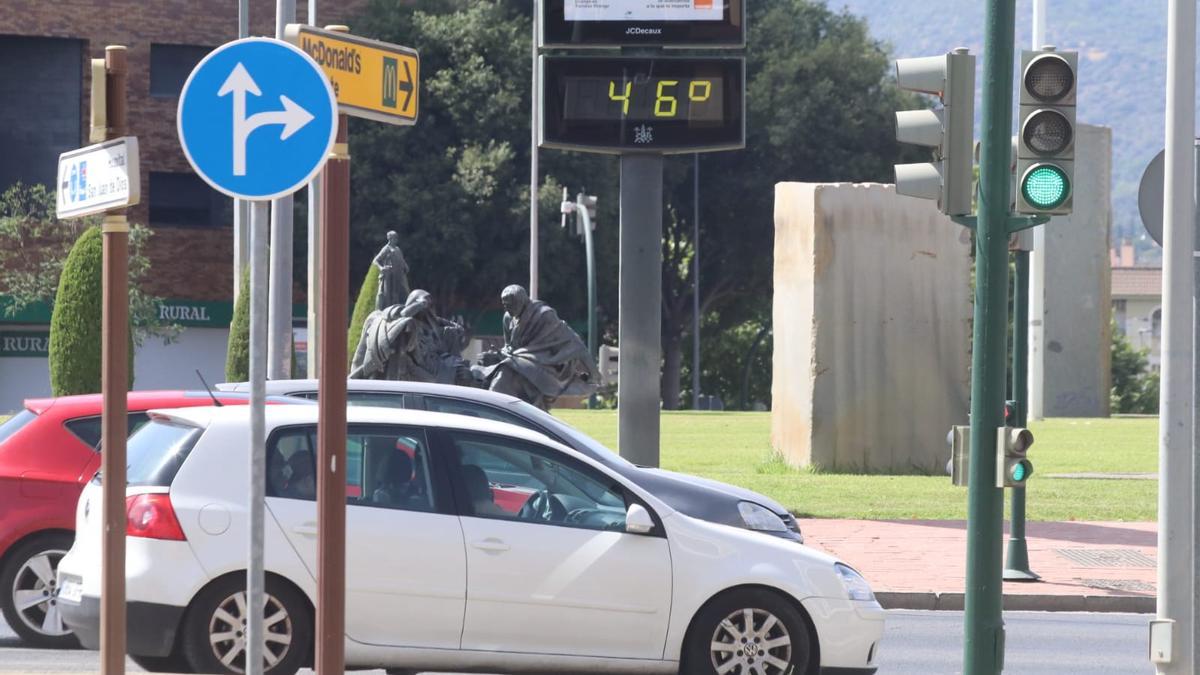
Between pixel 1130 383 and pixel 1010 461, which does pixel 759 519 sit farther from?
pixel 1130 383

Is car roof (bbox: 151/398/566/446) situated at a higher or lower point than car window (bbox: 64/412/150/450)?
higher

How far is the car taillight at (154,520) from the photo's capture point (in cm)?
841

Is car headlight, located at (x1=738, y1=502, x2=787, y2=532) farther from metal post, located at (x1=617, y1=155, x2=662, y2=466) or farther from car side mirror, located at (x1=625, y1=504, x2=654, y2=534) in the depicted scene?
metal post, located at (x1=617, y1=155, x2=662, y2=466)

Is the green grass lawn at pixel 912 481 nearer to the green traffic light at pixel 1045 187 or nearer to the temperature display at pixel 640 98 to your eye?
the temperature display at pixel 640 98

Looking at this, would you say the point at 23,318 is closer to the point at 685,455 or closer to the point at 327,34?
the point at 685,455

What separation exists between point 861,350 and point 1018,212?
14.4 m

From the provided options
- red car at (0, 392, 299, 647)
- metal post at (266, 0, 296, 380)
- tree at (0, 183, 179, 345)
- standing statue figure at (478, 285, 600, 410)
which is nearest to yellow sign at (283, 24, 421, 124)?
red car at (0, 392, 299, 647)

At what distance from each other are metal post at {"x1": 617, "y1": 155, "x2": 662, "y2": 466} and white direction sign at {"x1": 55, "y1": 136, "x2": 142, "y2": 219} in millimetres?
10084

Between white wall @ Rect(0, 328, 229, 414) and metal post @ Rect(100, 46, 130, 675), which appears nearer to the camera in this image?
metal post @ Rect(100, 46, 130, 675)

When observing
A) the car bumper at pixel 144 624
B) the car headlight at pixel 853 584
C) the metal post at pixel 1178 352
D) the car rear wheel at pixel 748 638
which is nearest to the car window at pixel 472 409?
the car headlight at pixel 853 584

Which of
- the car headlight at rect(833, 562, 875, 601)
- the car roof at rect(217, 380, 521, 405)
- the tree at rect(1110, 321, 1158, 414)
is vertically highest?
the car roof at rect(217, 380, 521, 405)

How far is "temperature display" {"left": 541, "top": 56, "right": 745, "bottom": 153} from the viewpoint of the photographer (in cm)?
1576

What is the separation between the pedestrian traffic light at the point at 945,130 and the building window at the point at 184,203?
43.9 metres

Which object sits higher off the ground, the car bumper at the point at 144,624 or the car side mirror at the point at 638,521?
the car side mirror at the point at 638,521
